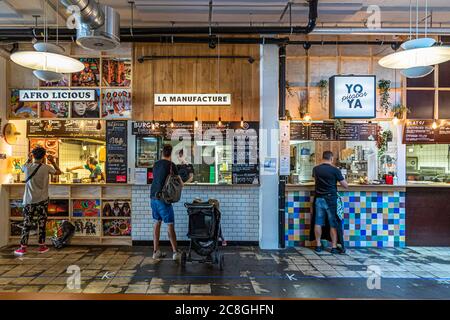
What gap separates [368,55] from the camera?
6914 mm

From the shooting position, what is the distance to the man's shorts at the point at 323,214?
6.09 metres

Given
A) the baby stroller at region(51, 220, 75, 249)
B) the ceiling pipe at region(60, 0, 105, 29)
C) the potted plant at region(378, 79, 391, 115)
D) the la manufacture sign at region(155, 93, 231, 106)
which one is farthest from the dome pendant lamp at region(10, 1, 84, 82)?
the potted plant at region(378, 79, 391, 115)

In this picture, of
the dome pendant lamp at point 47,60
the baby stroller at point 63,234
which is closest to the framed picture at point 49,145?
the baby stroller at point 63,234

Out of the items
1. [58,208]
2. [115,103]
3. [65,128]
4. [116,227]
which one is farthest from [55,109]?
[116,227]

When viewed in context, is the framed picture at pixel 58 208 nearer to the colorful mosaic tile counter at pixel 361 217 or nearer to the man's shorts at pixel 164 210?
the man's shorts at pixel 164 210

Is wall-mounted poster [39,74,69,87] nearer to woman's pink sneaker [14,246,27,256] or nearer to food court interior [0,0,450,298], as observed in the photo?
food court interior [0,0,450,298]

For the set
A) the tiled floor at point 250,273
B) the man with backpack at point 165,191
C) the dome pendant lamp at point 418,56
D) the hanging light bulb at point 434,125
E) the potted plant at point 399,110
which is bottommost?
the tiled floor at point 250,273

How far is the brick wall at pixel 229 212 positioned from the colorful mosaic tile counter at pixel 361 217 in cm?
72

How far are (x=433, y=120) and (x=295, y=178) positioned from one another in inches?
121

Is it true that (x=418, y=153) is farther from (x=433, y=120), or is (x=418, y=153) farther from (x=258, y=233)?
(x=258, y=233)

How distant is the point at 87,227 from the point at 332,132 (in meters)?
5.58

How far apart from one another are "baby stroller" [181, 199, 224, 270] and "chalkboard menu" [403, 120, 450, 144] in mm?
4412

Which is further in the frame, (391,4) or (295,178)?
(295,178)
